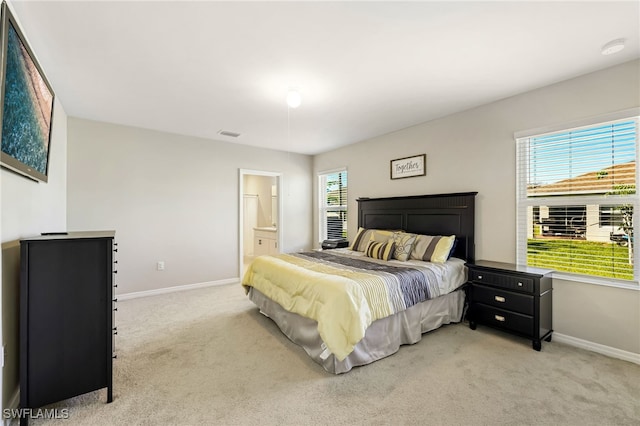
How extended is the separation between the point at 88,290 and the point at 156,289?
2844 mm

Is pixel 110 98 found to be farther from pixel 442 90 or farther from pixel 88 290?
pixel 442 90

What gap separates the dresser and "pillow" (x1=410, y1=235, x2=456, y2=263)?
3.02 metres

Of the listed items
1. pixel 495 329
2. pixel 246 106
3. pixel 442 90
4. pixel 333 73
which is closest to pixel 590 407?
pixel 495 329

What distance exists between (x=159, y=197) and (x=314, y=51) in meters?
3.44

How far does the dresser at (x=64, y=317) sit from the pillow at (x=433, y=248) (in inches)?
119

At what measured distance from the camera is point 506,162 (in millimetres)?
3199

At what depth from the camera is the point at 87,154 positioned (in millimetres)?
3936

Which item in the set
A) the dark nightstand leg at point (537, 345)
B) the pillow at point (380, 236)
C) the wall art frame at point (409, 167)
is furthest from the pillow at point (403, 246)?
the dark nightstand leg at point (537, 345)

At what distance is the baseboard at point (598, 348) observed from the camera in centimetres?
239

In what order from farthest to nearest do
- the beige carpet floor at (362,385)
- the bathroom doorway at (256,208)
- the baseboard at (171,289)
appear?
the bathroom doorway at (256,208) < the baseboard at (171,289) < the beige carpet floor at (362,385)

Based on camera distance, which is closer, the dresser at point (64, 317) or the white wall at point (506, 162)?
the dresser at point (64, 317)

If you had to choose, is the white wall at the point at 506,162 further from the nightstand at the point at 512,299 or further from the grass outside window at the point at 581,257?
the nightstand at the point at 512,299

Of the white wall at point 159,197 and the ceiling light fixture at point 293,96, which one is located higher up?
the ceiling light fixture at point 293,96

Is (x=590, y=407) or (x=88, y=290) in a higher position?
(x=88, y=290)
